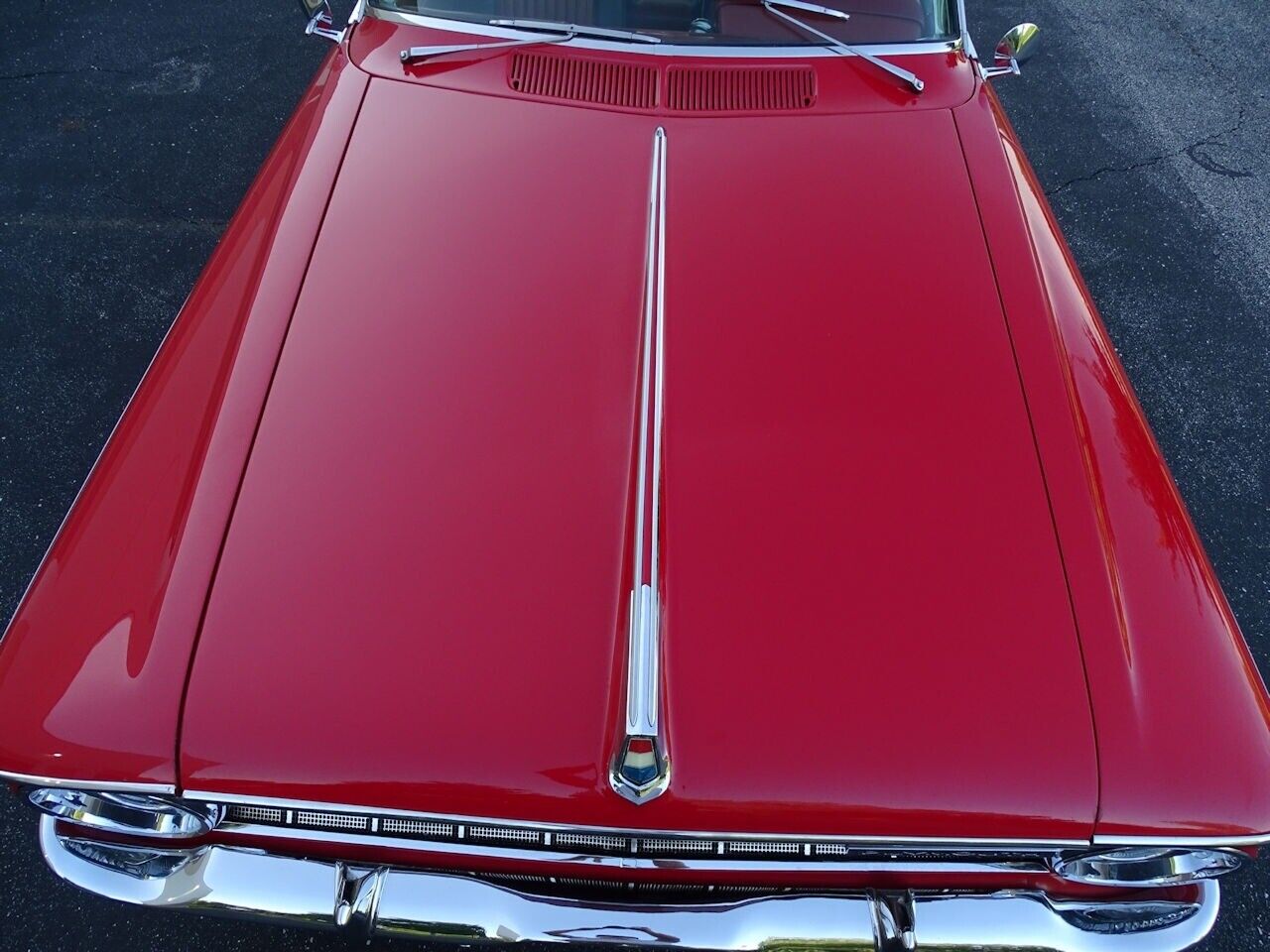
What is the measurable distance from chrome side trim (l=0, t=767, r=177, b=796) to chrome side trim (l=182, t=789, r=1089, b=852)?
4 cm

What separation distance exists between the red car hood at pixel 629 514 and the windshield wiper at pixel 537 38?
0.26 m

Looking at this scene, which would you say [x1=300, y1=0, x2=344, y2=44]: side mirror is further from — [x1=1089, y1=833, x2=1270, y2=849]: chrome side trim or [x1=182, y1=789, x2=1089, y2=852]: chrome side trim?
[x1=1089, y1=833, x2=1270, y2=849]: chrome side trim

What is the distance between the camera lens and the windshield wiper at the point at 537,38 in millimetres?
2434

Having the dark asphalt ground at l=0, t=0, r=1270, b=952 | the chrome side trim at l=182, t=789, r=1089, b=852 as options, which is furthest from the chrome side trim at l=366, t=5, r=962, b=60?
the chrome side trim at l=182, t=789, r=1089, b=852

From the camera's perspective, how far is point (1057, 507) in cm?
172

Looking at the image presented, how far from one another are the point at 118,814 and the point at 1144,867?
66.8 inches

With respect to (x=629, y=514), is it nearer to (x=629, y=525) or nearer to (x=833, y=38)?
(x=629, y=525)

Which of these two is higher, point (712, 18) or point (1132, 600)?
point (712, 18)

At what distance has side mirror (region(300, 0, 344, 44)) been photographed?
274 cm

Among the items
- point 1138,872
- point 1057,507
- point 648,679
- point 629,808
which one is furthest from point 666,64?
point 1138,872

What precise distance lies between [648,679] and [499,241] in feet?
3.48

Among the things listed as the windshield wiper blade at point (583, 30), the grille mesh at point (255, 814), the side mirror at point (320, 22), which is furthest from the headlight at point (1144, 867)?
the side mirror at point (320, 22)

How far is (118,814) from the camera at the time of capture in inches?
63.2

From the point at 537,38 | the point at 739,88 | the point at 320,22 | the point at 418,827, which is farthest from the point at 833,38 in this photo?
the point at 418,827
